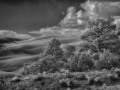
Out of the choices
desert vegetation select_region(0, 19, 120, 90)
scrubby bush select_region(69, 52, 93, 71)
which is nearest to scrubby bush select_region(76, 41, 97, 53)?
desert vegetation select_region(0, 19, 120, 90)

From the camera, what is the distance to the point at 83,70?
81.5 ft

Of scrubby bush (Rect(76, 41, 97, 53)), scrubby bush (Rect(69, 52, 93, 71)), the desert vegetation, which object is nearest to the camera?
the desert vegetation

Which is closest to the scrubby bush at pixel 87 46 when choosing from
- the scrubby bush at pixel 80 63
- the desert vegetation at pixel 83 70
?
the desert vegetation at pixel 83 70

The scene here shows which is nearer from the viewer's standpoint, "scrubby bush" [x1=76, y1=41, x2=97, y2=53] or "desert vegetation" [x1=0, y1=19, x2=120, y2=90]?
"desert vegetation" [x1=0, y1=19, x2=120, y2=90]

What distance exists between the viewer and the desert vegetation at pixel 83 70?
1730cm

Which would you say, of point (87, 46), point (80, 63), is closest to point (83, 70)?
point (80, 63)

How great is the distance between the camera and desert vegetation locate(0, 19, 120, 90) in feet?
56.7

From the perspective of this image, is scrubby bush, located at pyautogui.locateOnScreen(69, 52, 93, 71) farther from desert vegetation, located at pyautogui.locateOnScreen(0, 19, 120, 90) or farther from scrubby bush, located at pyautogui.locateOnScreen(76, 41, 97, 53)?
scrubby bush, located at pyautogui.locateOnScreen(76, 41, 97, 53)

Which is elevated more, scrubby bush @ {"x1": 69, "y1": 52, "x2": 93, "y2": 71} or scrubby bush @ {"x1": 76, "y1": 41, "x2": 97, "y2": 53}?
scrubby bush @ {"x1": 76, "y1": 41, "x2": 97, "y2": 53}

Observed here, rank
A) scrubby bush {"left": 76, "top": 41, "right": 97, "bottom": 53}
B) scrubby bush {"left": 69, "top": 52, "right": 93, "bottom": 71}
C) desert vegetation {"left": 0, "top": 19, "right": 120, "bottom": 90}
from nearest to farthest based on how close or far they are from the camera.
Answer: desert vegetation {"left": 0, "top": 19, "right": 120, "bottom": 90}, scrubby bush {"left": 69, "top": 52, "right": 93, "bottom": 71}, scrubby bush {"left": 76, "top": 41, "right": 97, "bottom": 53}

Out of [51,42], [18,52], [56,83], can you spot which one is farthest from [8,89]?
[18,52]

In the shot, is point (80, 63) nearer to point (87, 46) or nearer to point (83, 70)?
point (83, 70)

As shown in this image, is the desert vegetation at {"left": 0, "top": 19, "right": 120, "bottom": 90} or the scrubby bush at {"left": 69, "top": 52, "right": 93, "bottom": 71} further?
the scrubby bush at {"left": 69, "top": 52, "right": 93, "bottom": 71}

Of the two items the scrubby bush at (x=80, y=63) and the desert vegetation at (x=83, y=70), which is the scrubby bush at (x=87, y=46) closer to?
the desert vegetation at (x=83, y=70)
